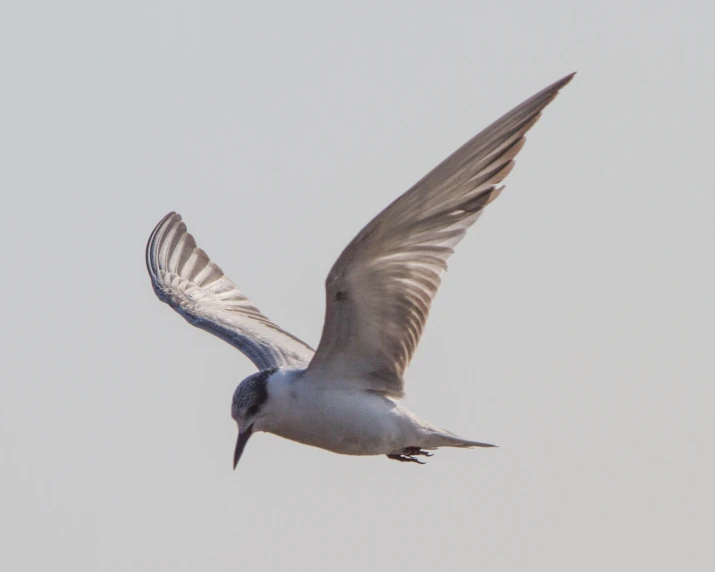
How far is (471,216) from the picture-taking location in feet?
37.9

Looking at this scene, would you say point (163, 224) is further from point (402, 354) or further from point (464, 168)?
point (464, 168)

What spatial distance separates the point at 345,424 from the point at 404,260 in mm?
1446

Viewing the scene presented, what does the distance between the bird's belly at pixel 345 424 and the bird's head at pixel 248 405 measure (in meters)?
0.20

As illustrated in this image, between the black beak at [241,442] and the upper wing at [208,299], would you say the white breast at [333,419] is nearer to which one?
the black beak at [241,442]

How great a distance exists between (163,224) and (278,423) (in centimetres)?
640

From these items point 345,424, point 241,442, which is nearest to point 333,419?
point 345,424

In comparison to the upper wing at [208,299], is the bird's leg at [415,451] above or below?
below

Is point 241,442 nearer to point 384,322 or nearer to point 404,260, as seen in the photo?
point 384,322

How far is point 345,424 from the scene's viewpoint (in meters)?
12.3

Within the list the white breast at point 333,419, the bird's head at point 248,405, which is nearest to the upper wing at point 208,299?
the bird's head at point 248,405

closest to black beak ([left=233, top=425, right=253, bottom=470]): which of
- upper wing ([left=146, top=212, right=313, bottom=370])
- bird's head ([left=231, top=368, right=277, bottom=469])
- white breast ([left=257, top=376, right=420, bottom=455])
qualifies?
bird's head ([left=231, top=368, right=277, bottom=469])

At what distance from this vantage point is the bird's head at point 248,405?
12.2 m

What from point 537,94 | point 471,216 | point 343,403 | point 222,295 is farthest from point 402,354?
point 222,295

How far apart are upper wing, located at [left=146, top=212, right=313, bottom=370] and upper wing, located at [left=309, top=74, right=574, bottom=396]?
1.63 meters
